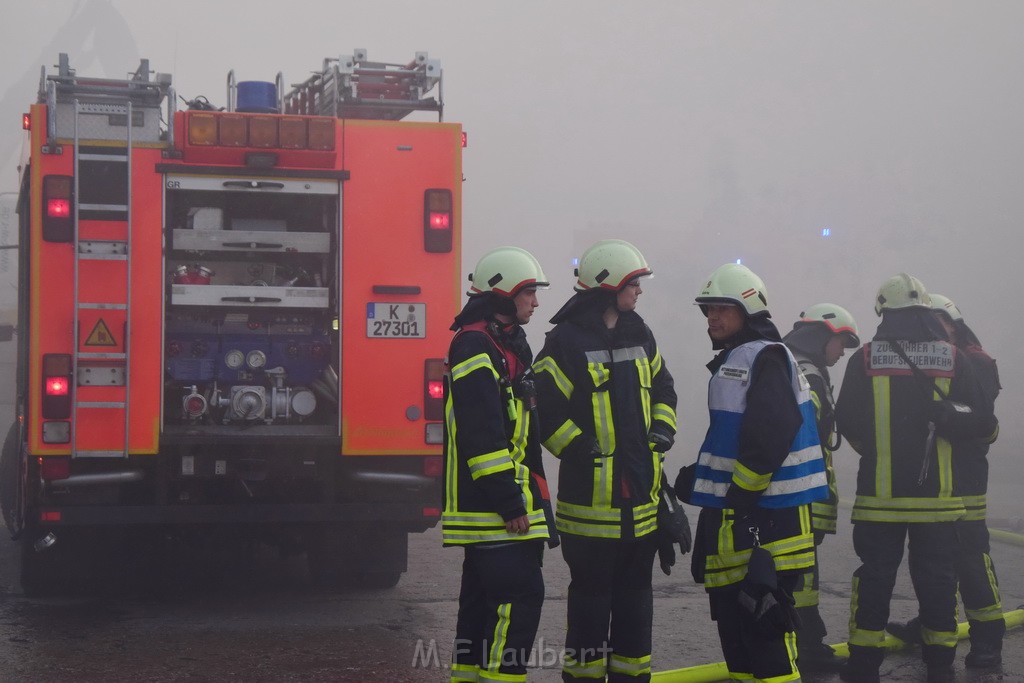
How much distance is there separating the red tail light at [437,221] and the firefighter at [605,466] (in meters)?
2.08

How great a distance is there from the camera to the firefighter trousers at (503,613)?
13.2 feet

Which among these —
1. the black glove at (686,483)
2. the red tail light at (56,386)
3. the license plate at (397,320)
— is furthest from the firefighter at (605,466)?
the red tail light at (56,386)

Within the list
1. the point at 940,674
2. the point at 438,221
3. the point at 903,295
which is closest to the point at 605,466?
the point at 903,295

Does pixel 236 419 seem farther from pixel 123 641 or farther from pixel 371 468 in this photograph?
pixel 123 641

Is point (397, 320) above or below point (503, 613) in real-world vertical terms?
above

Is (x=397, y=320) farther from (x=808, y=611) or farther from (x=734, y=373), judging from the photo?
(x=734, y=373)

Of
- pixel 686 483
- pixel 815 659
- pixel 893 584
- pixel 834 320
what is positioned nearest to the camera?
pixel 686 483

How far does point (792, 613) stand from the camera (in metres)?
3.82

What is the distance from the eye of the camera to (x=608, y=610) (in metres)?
4.48

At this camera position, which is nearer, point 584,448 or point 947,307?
point 584,448

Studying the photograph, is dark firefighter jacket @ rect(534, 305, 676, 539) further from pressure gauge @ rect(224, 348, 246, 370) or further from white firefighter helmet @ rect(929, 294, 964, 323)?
pressure gauge @ rect(224, 348, 246, 370)

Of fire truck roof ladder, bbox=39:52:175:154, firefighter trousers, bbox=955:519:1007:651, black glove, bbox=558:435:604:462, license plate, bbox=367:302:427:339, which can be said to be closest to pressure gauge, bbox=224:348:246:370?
license plate, bbox=367:302:427:339

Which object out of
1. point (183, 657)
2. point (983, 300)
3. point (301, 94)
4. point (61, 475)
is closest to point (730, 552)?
point (183, 657)

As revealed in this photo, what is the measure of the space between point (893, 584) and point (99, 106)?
459 centimetres
